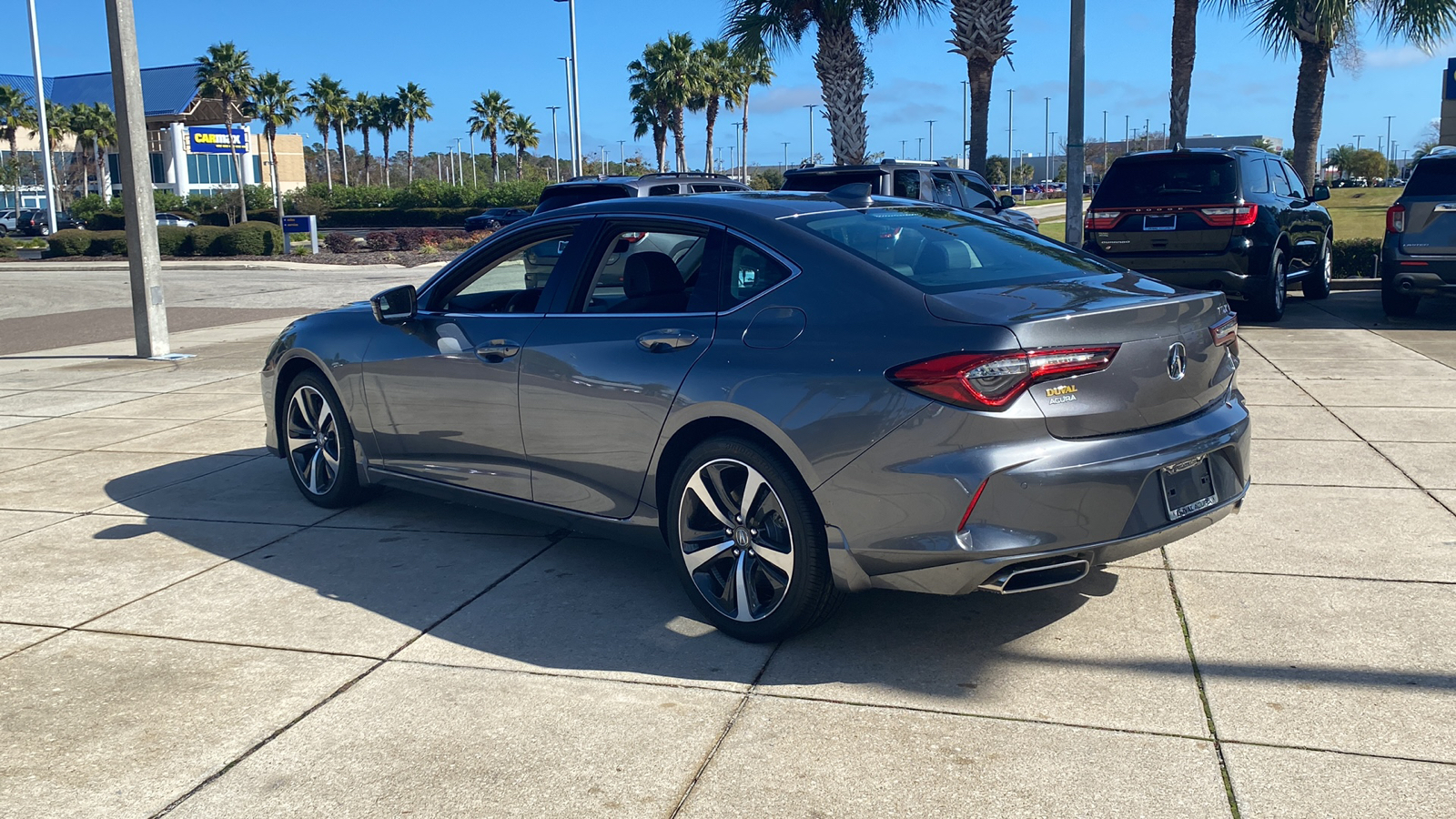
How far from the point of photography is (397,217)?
65.2 metres

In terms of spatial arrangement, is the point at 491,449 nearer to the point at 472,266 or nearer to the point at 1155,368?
the point at 472,266

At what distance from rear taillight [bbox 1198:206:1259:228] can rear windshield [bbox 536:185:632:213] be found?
6.14m

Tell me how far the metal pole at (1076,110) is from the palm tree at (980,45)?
16.0 feet

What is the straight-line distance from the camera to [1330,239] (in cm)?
1562

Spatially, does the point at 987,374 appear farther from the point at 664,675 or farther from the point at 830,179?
the point at 830,179

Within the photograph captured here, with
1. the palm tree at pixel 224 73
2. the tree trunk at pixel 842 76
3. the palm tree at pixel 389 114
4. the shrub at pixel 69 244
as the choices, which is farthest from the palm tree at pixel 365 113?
the tree trunk at pixel 842 76

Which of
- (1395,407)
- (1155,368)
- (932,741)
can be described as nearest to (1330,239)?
(1395,407)

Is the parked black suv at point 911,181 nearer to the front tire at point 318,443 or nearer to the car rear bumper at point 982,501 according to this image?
the front tire at point 318,443

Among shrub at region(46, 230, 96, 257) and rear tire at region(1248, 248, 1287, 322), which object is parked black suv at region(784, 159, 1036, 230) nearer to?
rear tire at region(1248, 248, 1287, 322)

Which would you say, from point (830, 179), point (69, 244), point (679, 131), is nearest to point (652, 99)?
point (679, 131)

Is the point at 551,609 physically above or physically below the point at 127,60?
below

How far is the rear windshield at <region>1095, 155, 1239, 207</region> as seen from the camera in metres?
12.4

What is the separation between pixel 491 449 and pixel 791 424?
5.74 feet

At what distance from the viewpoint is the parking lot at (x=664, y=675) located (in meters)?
3.30
